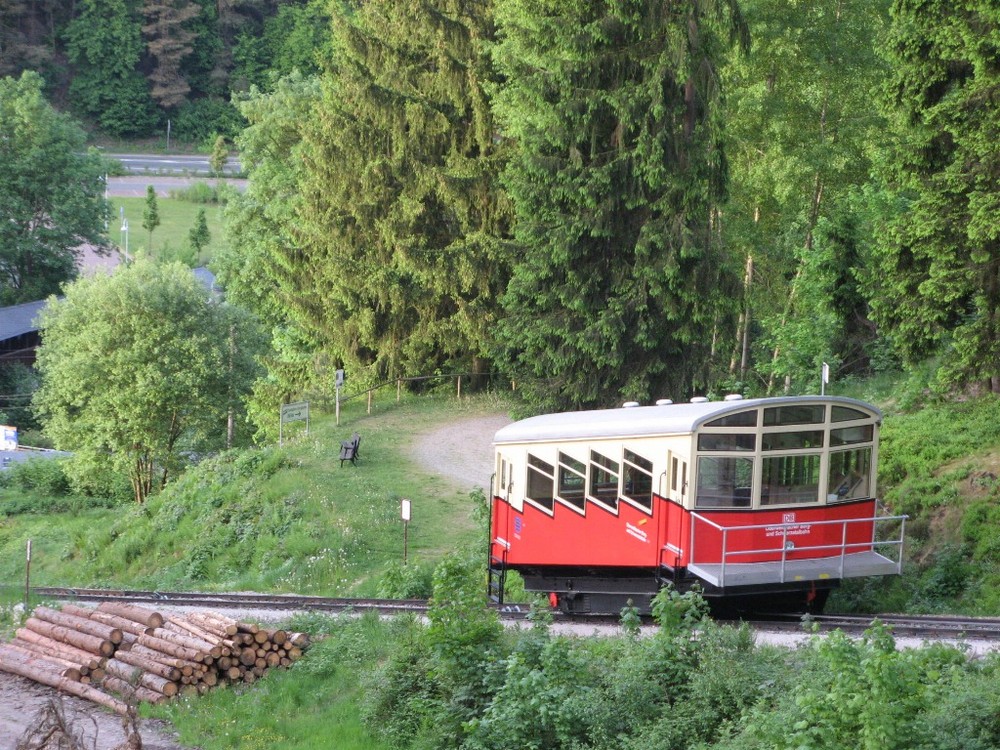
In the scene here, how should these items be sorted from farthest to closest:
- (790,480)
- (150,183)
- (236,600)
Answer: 1. (150,183)
2. (236,600)
3. (790,480)

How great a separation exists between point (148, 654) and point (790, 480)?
8.68 meters

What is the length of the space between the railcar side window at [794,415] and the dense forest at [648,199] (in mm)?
5652

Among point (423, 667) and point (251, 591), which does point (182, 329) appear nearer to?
point (251, 591)

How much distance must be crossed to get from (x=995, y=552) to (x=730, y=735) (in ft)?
23.7

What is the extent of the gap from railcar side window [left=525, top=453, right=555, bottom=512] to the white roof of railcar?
1.10ft

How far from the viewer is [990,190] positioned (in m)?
21.3

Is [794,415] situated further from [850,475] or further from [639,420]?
[639,420]

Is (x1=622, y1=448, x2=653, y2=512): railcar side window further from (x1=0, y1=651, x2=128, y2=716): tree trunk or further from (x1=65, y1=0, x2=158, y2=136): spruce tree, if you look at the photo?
(x1=65, y1=0, x2=158, y2=136): spruce tree

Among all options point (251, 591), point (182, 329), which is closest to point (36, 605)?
→ point (251, 591)

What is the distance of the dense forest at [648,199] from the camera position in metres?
22.4

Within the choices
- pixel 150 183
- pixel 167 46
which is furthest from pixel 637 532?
pixel 167 46

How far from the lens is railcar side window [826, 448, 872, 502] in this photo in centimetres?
1689

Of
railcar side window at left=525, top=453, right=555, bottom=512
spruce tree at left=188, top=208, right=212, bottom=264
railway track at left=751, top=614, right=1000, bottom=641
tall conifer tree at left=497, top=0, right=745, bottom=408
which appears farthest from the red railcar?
spruce tree at left=188, top=208, right=212, bottom=264

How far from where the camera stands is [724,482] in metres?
16.4
